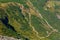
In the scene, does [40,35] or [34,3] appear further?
[34,3]

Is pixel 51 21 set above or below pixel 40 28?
above

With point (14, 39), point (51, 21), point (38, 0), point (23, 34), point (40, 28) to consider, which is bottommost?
point (14, 39)

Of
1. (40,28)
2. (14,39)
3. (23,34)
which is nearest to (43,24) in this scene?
(40,28)

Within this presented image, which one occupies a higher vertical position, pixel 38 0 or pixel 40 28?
pixel 38 0

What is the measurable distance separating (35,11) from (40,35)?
7810mm

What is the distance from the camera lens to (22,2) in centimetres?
7175

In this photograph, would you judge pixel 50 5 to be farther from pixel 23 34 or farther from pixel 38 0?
pixel 23 34

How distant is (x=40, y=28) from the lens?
68.3 metres

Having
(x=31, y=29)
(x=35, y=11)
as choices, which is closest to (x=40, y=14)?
(x=35, y=11)

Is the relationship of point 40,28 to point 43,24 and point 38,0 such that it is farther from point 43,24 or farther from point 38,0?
point 38,0

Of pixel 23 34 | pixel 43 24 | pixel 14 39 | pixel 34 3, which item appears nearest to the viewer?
pixel 14 39

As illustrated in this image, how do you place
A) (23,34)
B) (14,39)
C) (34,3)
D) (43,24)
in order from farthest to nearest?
1. (34,3)
2. (43,24)
3. (23,34)
4. (14,39)

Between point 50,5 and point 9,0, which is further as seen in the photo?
point 50,5

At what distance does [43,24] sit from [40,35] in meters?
3.36
